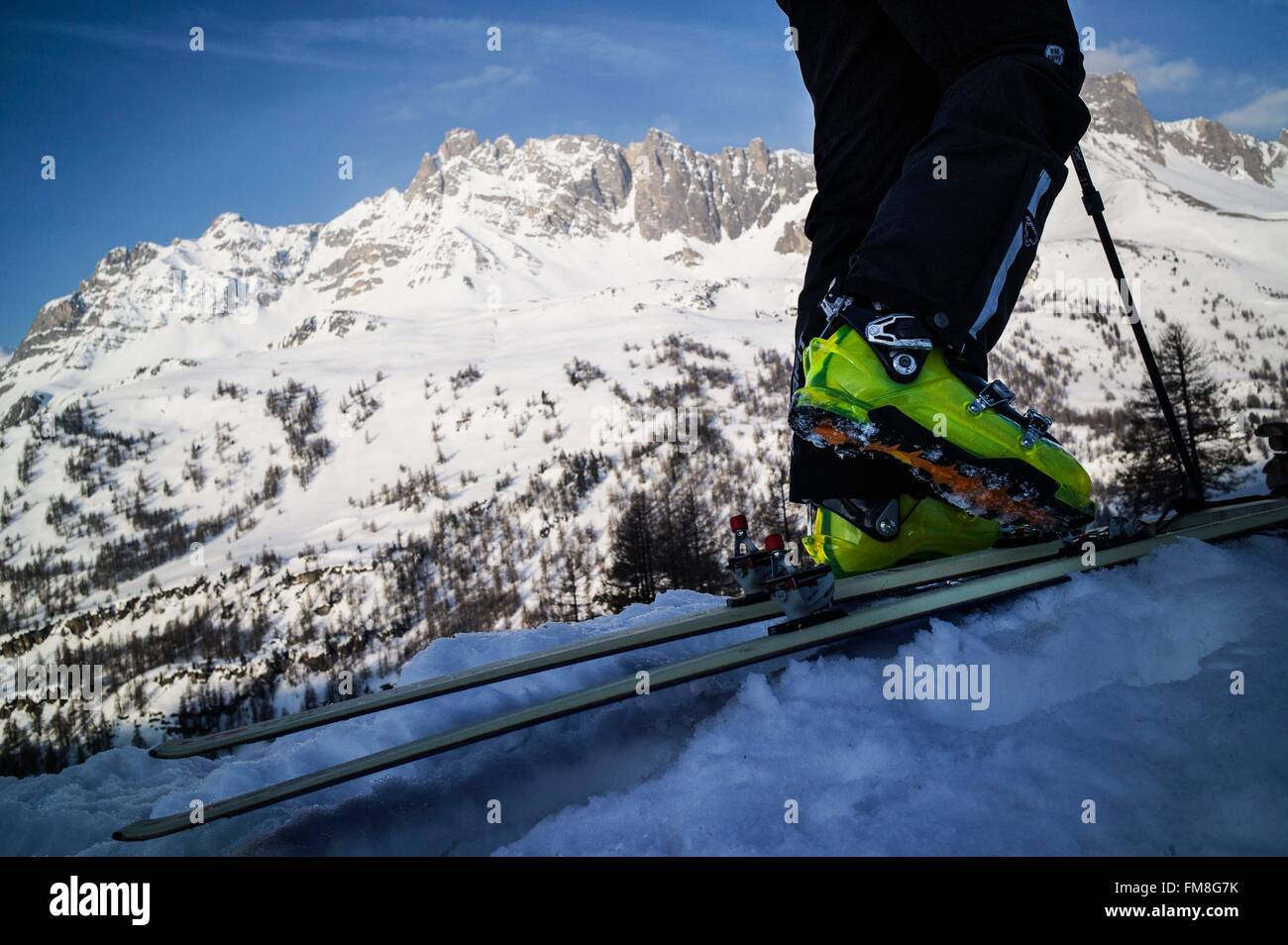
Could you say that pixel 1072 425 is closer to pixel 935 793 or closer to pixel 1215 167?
pixel 935 793

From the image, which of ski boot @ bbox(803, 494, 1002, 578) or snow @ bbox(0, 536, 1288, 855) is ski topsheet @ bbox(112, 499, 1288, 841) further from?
ski boot @ bbox(803, 494, 1002, 578)

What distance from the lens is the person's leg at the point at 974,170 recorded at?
1491 millimetres

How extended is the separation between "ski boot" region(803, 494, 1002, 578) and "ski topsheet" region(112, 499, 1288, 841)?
1.07ft

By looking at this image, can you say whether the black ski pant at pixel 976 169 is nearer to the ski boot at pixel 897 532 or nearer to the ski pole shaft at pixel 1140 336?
the ski boot at pixel 897 532

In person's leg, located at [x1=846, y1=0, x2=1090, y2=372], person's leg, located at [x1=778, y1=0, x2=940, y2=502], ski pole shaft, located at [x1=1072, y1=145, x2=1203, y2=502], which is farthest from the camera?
ski pole shaft, located at [x1=1072, y1=145, x2=1203, y2=502]

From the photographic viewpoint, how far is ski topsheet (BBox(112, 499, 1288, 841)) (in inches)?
47.1

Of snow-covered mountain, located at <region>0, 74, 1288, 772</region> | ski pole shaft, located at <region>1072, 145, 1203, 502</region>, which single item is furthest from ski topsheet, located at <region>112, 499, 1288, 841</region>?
snow-covered mountain, located at <region>0, 74, 1288, 772</region>

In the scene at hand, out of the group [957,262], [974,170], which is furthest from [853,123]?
[957,262]

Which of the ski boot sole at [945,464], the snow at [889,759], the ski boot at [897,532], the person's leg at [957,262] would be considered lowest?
the snow at [889,759]

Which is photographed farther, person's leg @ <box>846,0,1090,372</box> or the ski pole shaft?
the ski pole shaft

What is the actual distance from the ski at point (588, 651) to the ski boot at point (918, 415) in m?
0.20

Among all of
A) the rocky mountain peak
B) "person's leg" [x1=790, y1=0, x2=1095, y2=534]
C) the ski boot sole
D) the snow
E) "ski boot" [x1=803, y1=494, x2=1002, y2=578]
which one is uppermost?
the rocky mountain peak

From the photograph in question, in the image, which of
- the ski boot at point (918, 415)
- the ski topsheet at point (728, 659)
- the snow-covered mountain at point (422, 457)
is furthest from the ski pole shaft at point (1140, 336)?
the snow-covered mountain at point (422, 457)

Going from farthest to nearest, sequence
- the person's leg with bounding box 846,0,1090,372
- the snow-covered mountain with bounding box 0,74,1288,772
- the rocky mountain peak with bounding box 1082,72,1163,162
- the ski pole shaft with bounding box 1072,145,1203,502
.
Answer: the rocky mountain peak with bounding box 1082,72,1163,162 < the snow-covered mountain with bounding box 0,74,1288,772 < the ski pole shaft with bounding box 1072,145,1203,502 < the person's leg with bounding box 846,0,1090,372
